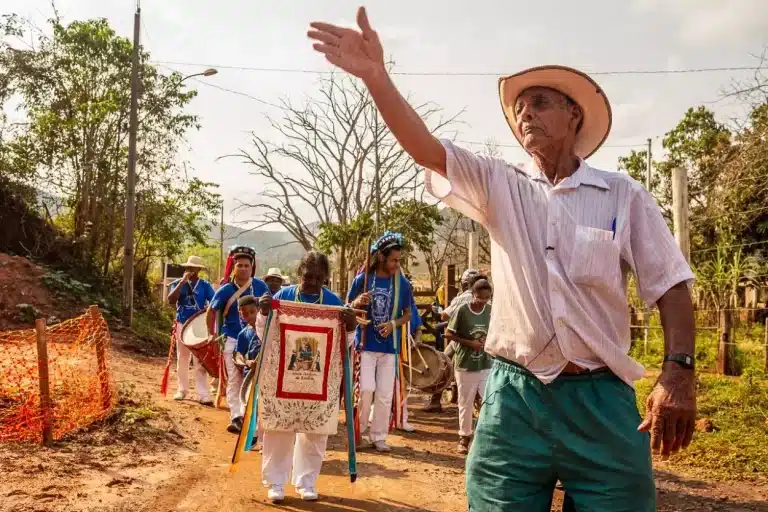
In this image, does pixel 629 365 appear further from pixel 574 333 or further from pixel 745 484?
pixel 745 484

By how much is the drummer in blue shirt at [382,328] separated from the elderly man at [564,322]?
17.8ft

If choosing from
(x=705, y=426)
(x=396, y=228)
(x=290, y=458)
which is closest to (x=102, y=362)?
(x=290, y=458)

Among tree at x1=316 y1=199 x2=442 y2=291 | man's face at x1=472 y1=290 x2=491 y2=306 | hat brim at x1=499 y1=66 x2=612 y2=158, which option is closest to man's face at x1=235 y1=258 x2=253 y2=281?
man's face at x1=472 y1=290 x2=491 y2=306

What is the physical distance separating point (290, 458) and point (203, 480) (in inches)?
33.6

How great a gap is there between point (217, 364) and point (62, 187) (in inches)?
628

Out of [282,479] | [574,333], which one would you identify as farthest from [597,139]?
[282,479]

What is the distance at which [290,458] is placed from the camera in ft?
19.3

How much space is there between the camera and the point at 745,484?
6512 millimetres

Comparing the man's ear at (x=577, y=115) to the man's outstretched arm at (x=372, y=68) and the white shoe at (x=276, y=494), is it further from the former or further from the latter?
the white shoe at (x=276, y=494)

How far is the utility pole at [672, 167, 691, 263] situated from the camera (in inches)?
385

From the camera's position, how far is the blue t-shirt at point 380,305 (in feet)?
26.2

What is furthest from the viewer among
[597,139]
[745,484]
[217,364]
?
[217,364]

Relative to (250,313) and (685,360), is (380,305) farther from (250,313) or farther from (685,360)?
(685,360)

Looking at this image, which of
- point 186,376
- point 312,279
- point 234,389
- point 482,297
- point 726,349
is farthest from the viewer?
point 726,349
